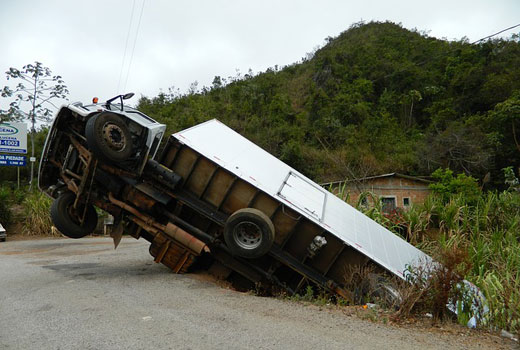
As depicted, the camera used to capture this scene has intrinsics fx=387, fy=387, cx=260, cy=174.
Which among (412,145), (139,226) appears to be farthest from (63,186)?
(412,145)

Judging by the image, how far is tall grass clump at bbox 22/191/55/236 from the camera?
1477 centimetres

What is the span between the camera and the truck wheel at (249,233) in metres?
5.95

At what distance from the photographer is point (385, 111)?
37.8 meters

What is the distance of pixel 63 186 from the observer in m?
7.25

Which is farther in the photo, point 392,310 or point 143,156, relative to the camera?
point 143,156

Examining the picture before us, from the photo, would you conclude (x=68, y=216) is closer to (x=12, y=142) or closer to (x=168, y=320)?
(x=168, y=320)

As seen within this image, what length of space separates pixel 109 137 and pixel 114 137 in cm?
11

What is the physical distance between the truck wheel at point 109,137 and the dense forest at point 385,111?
13.6m

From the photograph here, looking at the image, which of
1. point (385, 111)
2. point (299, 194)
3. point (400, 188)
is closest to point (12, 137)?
point (299, 194)

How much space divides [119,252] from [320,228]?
6347mm

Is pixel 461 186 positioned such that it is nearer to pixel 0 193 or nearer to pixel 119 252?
pixel 119 252

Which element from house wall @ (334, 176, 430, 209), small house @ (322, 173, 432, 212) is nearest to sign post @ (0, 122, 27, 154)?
small house @ (322, 173, 432, 212)

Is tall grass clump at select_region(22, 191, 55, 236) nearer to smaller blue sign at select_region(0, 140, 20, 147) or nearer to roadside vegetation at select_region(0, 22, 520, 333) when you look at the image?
roadside vegetation at select_region(0, 22, 520, 333)

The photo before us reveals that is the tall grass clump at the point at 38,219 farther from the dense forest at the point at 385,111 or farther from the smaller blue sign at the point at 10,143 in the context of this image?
the dense forest at the point at 385,111
